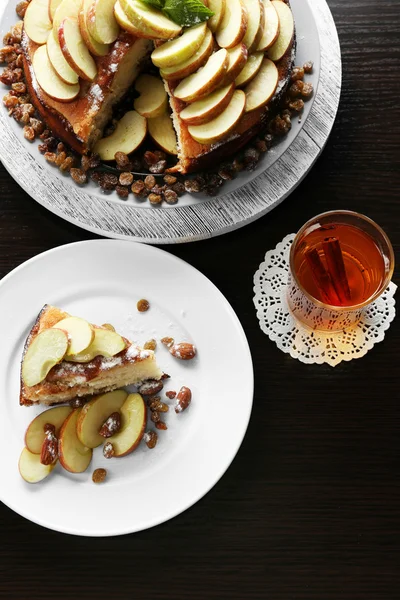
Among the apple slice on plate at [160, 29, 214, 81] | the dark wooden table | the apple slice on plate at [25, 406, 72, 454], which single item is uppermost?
the apple slice on plate at [160, 29, 214, 81]

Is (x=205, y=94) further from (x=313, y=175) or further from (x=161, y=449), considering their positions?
(x=161, y=449)

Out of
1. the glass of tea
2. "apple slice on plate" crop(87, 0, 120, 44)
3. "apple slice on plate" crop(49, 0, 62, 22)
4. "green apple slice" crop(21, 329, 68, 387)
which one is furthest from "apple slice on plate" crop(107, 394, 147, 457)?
"apple slice on plate" crop(49, 0, 62, 22)

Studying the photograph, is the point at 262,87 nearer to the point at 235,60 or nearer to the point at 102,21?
the point at 235,60

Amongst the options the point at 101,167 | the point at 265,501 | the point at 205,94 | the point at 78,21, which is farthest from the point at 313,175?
the point at 265,501

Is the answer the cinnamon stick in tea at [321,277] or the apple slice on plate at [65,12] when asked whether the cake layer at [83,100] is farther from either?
the cinnamon stick in tea at [321,277]

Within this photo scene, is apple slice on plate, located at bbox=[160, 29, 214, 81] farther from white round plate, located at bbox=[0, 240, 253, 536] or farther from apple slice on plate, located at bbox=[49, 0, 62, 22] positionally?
white round plate, located at bbox=[0, 240, 253, 536]

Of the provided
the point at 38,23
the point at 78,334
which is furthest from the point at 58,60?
the point at 78,334
